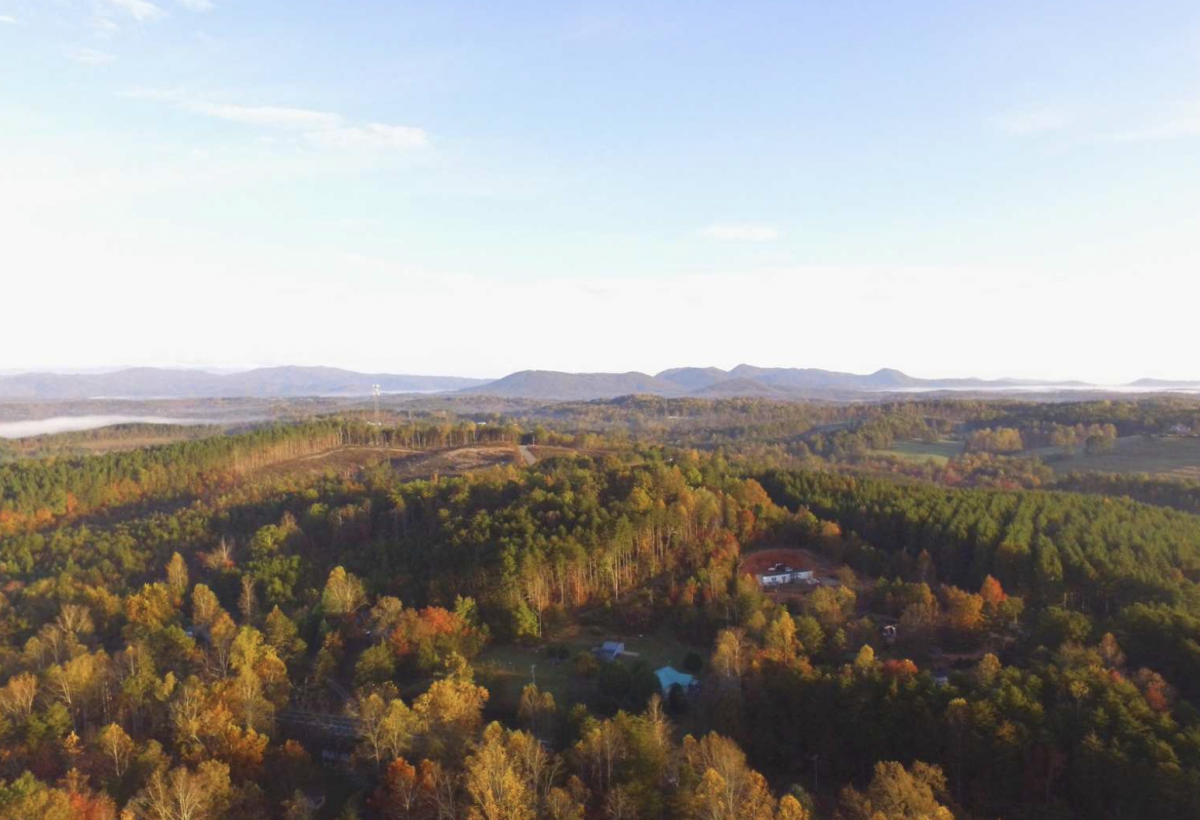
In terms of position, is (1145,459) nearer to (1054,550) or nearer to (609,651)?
(1054,550)

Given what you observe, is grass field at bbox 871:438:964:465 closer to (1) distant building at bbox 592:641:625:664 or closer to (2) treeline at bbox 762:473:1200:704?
(2) treeline at bbox 762:473:1200:704

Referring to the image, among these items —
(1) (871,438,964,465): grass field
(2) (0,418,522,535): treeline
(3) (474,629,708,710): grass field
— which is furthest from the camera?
(1) (871,438,964,465): grass field

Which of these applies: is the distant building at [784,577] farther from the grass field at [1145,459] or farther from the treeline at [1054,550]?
the grass field at [1145,459]

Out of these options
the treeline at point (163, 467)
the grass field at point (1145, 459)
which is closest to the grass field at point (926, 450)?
the grass field at point (1145, 459)

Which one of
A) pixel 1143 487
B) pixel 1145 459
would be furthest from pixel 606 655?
pixel 1145 459

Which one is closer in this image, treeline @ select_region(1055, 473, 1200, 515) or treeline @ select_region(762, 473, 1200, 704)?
treeline @ select_region(762, 473, 1200, 704)

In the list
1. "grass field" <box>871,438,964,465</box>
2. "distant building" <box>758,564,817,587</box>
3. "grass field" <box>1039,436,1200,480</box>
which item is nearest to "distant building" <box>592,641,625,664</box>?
"distant building" <box>758,564,817,587</box>
